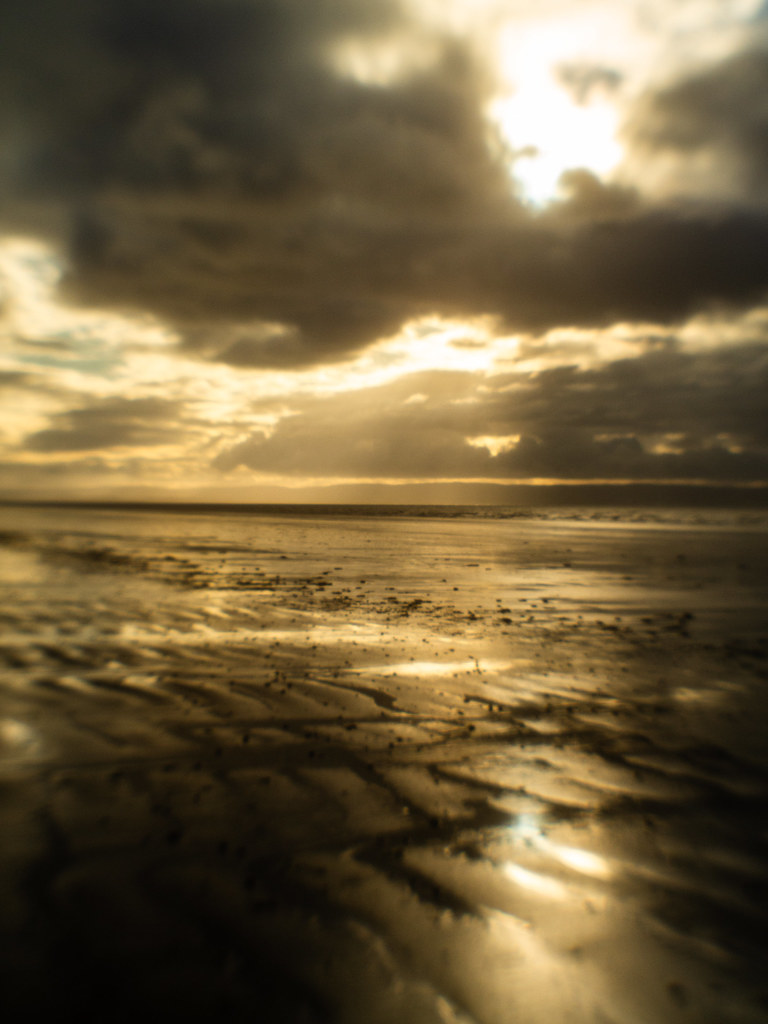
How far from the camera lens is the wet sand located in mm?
2648

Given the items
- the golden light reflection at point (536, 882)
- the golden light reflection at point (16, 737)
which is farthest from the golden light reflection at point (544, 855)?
the golden light reflection at point (16, 737)

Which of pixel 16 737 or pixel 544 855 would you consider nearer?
pixel 544 855

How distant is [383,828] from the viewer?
12.6ft

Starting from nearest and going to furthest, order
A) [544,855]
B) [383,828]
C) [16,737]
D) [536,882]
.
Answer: [536,882] < [544,855] < [383,828] < [16,737]

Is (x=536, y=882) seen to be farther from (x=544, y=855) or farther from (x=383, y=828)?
(x=383, y=828)

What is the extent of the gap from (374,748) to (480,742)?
3.30 feet

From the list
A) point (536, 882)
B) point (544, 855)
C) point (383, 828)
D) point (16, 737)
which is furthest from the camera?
point (16, 737)

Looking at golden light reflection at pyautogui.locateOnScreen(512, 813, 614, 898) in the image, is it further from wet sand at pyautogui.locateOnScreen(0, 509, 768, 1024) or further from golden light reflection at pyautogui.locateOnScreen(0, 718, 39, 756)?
golden light reflection at pyautogui.locateOnScreen(0, 718, 39, 756)

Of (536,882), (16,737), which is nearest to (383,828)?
(536,882)

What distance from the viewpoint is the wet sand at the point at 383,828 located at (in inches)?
104

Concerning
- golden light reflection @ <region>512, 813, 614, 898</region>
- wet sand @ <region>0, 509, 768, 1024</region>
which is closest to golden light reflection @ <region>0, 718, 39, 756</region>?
wet sand @ <region>0, 509, 768, 1024</region>

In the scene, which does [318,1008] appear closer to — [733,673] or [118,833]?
[118,833]

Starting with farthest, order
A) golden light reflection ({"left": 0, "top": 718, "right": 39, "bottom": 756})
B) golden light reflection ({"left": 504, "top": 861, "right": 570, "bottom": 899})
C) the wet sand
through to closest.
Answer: golden light reflection ({"left": 0, "top": 718, "right": 39, "bottom": 756}) < golden light reflection ({"left": 504, "top": 861, "right": 570, "bottom": 899}) < the wet sand

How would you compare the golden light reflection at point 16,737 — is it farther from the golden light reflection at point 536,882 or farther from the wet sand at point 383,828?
the golden light reflection at point 536,882
